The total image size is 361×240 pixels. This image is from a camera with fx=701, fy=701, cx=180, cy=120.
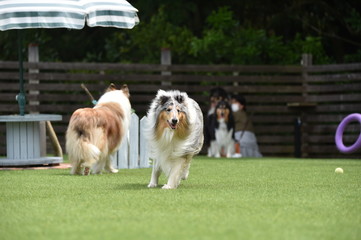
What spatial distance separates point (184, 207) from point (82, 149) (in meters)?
3.30

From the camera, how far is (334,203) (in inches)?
243

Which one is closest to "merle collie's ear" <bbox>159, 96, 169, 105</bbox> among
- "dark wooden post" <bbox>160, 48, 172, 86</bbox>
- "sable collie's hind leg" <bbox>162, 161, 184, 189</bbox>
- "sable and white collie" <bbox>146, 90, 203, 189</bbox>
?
"sable and white collie" <bbox>146, 90, 203, 189</bbox>

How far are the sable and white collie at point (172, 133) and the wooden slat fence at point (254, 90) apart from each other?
7.55 m

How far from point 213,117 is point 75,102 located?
3.28 metres

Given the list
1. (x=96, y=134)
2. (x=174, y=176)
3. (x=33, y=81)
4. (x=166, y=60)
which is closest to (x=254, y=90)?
(x=166, y=60)

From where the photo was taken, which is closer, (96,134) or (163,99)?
(163,99)

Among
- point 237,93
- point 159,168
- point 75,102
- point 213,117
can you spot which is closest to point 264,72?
point 237,93

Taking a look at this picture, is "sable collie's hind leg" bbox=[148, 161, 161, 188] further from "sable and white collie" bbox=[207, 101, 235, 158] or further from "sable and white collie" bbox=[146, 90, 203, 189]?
"sable and white collie" bbox=[207, 101, 235, 158]

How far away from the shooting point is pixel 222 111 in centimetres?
1440

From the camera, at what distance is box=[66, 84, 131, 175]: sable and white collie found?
8953mm

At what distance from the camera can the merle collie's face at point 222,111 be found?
46.9 feet

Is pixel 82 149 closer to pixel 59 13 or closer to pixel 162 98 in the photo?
pixel 162 98

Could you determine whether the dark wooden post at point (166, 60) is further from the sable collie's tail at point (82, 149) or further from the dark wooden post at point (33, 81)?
the sable collie's tail at point (82, 149)

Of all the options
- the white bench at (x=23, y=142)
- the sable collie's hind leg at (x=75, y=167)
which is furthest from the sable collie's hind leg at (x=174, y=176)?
the white bench at (x=23, y=142)
